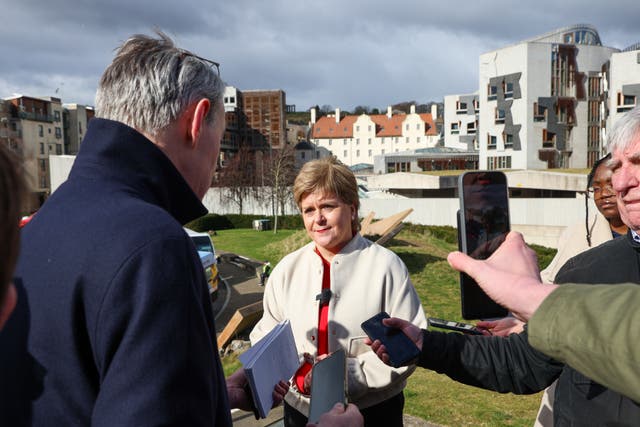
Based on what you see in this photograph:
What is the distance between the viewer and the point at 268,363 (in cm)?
240

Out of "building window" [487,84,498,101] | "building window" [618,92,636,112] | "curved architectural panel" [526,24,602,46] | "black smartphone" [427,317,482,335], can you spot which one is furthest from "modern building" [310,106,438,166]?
"black smartphone" [427,317,482,335]

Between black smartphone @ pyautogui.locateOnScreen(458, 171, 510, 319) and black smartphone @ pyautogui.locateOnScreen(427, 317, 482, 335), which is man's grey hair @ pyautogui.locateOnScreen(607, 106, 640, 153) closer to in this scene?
black smartphone @ pyautogui.locateOnScreen(458, 171, 510, 319)

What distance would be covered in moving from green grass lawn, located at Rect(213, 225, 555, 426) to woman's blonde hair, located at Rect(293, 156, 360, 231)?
123 inches

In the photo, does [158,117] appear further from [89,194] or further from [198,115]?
[89,194]

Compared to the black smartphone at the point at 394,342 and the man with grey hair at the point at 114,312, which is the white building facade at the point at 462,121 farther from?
the man with grey hair at the point at 114,312

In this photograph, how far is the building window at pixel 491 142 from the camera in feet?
155

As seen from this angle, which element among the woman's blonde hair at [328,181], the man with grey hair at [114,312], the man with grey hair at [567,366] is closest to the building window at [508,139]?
the woman's blonde hair at [328,181]

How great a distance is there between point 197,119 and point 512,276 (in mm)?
1132

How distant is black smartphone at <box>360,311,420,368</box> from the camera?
241cm

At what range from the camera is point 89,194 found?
1.46m

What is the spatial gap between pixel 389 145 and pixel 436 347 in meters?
95.5

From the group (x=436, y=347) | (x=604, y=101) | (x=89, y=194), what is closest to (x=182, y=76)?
(x=89, y=194)

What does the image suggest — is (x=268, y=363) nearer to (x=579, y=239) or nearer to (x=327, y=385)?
(x=327, y=385)

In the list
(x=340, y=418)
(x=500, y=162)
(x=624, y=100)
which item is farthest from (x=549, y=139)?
(x=340, y=418)
